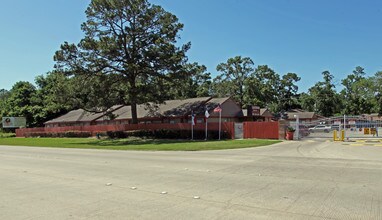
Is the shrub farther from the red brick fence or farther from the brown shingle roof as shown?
the brown shingle roof

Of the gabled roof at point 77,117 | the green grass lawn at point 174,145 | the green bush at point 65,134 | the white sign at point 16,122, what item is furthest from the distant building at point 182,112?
the white sign at point 16,122

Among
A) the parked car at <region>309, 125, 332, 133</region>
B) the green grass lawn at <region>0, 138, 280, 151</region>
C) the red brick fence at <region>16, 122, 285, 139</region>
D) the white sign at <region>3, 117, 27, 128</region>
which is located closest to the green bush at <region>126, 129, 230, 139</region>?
the red brick fence at <region>16, 122, 285, 139</region>

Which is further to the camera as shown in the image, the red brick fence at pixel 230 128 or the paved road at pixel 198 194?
the red brick fence at pixel 230 128

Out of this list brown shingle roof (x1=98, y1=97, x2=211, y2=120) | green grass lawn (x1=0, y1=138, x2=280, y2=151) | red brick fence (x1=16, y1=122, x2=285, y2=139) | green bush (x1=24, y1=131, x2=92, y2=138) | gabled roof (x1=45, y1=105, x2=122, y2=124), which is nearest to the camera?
green grass lawn (x1=0, y1=138, x2=280, y2=151)

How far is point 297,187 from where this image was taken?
29.2 feet

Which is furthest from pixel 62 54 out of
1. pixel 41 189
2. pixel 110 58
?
pixel 41 189

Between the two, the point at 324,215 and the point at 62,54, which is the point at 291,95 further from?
the point at 324,215

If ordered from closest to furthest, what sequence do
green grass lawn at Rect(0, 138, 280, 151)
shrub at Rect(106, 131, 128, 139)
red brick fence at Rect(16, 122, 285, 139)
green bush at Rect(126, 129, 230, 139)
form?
green grass lawn at Rect(0, 138, 280, 151) → red brick fence at Rect(16, 122, 285, 139) → green bush at Rect(126, 129, 230, 139) → shrub at Rect(106, 131, 128, 139)

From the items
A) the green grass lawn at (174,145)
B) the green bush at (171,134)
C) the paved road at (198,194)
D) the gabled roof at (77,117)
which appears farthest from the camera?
the gabled roof at (77,117)

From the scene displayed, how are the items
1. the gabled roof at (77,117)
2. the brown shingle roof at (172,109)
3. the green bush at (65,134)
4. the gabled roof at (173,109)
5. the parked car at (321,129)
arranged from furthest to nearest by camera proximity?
the gabled roof at (77,117), the green bush at (65,134), the brown shingle roof at (172,109), the gabled roof at (173,109), the parked car at (321,129)

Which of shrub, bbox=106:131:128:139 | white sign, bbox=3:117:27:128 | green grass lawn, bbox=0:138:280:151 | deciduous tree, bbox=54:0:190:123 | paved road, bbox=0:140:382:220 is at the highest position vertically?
deciduous tree, bbox=54:0:190:123

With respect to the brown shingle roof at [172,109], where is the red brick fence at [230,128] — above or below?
below

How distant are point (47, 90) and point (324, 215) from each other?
79.9 metres

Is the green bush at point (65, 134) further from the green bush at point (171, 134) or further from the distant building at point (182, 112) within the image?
the green bush at point (171, 134)
